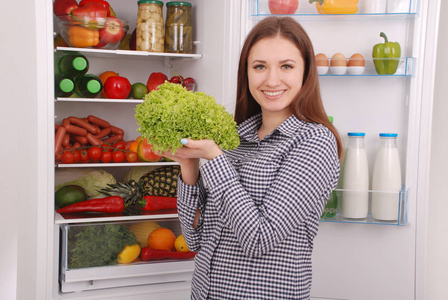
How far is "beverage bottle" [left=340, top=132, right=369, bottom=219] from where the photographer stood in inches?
78.6

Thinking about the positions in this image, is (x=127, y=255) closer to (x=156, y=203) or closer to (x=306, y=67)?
(x=156, y=203)

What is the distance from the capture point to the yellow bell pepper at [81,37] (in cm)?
230

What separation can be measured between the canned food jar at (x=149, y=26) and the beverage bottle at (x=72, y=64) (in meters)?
0.30

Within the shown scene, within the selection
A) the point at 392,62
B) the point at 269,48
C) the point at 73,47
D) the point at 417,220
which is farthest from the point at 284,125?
the point at 73,47

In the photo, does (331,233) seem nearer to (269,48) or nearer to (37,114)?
(269,48)

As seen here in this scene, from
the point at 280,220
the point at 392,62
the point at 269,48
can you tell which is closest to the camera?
the point at 280,220

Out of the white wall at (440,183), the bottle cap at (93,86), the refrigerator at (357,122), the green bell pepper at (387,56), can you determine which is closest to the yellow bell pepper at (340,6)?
the refrigerator at (357,122)

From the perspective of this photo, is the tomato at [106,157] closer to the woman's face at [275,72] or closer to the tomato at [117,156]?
the tomato at [117,156]

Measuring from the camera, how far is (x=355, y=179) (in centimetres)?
200

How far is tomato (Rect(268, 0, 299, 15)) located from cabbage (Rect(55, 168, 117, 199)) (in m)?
1.19

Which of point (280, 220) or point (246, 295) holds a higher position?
point (280, 220)

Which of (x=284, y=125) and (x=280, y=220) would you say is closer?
(x=280, y=220)

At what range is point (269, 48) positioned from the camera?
1.35 metres

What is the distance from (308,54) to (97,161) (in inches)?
55.6
